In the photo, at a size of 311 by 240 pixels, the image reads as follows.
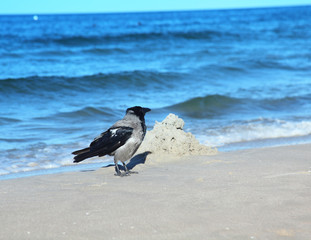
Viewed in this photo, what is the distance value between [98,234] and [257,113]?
7.97m

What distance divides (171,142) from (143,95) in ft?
23.6

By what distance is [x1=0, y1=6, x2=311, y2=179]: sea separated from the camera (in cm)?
796

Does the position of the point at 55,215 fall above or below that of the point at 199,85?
below

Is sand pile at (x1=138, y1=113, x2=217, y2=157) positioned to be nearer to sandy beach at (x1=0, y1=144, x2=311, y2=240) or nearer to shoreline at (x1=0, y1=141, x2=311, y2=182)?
sandy beach at (x1=0, y1=144, x2=311, y2=240)

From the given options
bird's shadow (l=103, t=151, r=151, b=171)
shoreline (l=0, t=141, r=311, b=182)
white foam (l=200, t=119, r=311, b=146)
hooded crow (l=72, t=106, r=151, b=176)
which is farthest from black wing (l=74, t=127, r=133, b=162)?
white foam (l=200, t=119, r=311, b=146)

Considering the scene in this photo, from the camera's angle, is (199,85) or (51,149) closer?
(51,149)

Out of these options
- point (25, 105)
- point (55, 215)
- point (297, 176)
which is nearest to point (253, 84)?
point (25, 105)

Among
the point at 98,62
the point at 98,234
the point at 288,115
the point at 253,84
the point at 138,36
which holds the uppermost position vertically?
the point at 138,36

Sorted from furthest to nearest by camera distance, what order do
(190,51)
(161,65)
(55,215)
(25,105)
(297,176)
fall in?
(190,51), (161,65), (25,105), (297,176), (55,215)

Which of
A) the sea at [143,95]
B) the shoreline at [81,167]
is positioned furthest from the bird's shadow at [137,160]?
the sea at [143,95]

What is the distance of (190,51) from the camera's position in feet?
80.4

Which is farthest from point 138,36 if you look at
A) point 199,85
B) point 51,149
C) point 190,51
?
point 51,149

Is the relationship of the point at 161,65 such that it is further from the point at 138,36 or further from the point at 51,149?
the point at 138,36

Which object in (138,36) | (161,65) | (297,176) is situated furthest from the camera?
(138,36)
